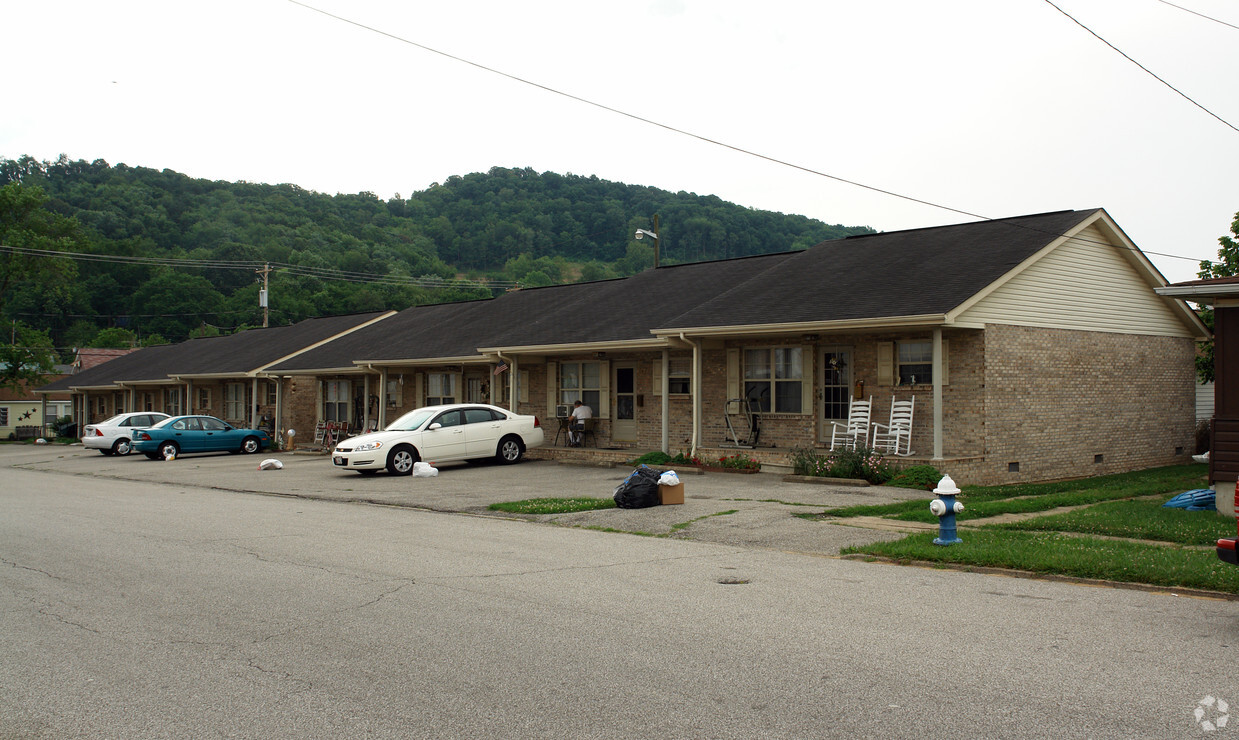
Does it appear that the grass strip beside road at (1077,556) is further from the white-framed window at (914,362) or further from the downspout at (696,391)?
the downspout at (696,391)

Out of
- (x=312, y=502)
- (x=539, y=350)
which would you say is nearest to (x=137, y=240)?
(x=539, y=350)

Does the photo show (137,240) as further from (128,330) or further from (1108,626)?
(1108,626)

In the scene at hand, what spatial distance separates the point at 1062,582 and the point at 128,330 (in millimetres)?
94289

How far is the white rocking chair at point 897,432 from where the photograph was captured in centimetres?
1780

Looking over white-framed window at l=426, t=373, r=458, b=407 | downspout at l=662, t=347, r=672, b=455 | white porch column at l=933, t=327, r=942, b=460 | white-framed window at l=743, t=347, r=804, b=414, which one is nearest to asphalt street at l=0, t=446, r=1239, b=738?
white porch column at l=933, t=327, r=942, b=460

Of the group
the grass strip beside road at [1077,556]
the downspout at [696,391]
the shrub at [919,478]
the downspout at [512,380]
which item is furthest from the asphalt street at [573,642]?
the downspout at [512,380]

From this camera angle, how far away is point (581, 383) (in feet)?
83.0

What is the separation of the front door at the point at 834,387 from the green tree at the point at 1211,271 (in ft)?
36.2

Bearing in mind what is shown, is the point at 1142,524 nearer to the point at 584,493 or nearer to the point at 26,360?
the point at 584,493

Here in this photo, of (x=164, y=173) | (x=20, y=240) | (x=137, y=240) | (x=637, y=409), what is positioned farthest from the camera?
(x=164, y=173)

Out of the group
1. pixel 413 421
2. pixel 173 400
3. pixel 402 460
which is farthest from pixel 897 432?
pixel 173 400

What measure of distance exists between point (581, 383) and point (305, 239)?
57.0 metres

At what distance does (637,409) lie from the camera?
23.6 meters

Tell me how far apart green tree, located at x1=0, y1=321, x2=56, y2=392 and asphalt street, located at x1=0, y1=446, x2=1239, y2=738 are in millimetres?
56828
